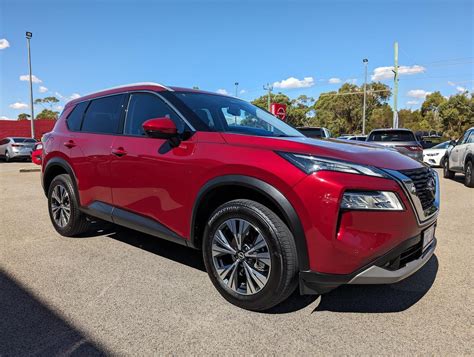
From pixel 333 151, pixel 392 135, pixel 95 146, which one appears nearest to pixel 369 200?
pixel 333 151

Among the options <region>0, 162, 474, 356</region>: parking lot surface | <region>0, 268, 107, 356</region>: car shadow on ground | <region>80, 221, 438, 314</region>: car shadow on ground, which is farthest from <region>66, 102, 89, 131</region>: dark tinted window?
<region>0, 268, 107, 356</region>: car shadow on ground

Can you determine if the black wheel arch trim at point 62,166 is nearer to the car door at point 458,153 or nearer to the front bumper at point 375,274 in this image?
the front bumper at point 375,274

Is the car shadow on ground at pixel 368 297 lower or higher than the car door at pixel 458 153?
lower

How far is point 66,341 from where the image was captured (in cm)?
243

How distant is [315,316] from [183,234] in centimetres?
126

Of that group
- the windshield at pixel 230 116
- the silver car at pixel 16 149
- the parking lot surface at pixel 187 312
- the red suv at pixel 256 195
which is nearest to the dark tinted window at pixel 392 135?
the parking lot surface at pixel 187 312

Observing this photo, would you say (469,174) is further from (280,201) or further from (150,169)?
(150,169)

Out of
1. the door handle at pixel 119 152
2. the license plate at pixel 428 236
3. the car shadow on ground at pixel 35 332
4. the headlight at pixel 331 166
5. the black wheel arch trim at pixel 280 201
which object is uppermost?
the door handle at pixel 119 152

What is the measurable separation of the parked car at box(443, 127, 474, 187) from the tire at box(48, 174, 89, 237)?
9267mm

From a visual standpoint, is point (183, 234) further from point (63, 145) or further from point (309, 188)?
point (63, 145)

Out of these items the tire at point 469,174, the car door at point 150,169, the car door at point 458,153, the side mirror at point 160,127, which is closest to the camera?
the side mirror at point 160,127

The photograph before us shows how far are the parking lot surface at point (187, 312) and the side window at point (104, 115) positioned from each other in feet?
4.62

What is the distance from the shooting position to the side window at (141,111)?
3.55 meters

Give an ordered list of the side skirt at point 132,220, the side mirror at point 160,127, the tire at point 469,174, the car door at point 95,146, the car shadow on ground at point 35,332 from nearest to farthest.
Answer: the car shadow on ground at point 35,332, the side mirror at point 160,127, the side skirt at point 132,220, the car door at point 95,146, the tire at point 469,174
